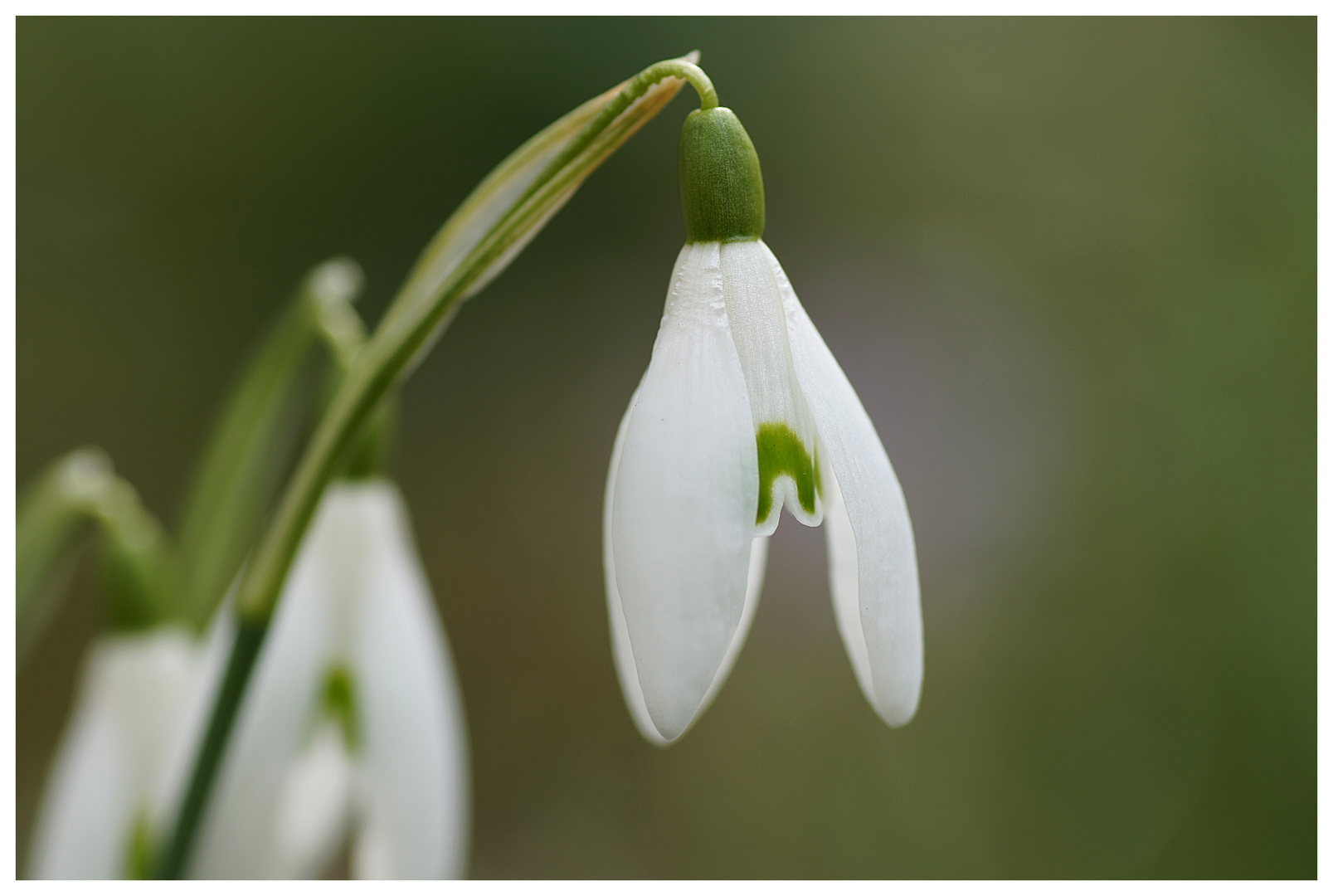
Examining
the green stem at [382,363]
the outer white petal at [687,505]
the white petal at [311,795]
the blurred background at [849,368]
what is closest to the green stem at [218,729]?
the green stem at [382,363]

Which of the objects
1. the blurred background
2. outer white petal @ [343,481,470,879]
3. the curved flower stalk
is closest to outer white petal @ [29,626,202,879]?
the curved flower stalk

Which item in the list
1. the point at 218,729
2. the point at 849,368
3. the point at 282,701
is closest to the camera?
the point at 218,729

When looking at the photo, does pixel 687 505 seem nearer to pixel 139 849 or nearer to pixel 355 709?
pixel 355 709

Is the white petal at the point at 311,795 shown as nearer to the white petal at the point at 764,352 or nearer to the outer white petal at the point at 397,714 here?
the outer white petal at the point at 397,714

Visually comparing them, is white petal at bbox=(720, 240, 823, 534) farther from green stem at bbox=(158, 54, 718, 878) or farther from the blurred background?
the blurred background

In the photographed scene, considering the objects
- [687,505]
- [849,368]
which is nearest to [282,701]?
[687,505]

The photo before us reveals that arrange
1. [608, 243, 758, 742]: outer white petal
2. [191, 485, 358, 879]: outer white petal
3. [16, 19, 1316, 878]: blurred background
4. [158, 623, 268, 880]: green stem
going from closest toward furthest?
[608, 243, 758, 742]: outer white petal < [158, 623, 268, 880]: green stem < [191, 485, 358, 879]: outer white petal < [16, 19, 1316, 878]: blurred background
